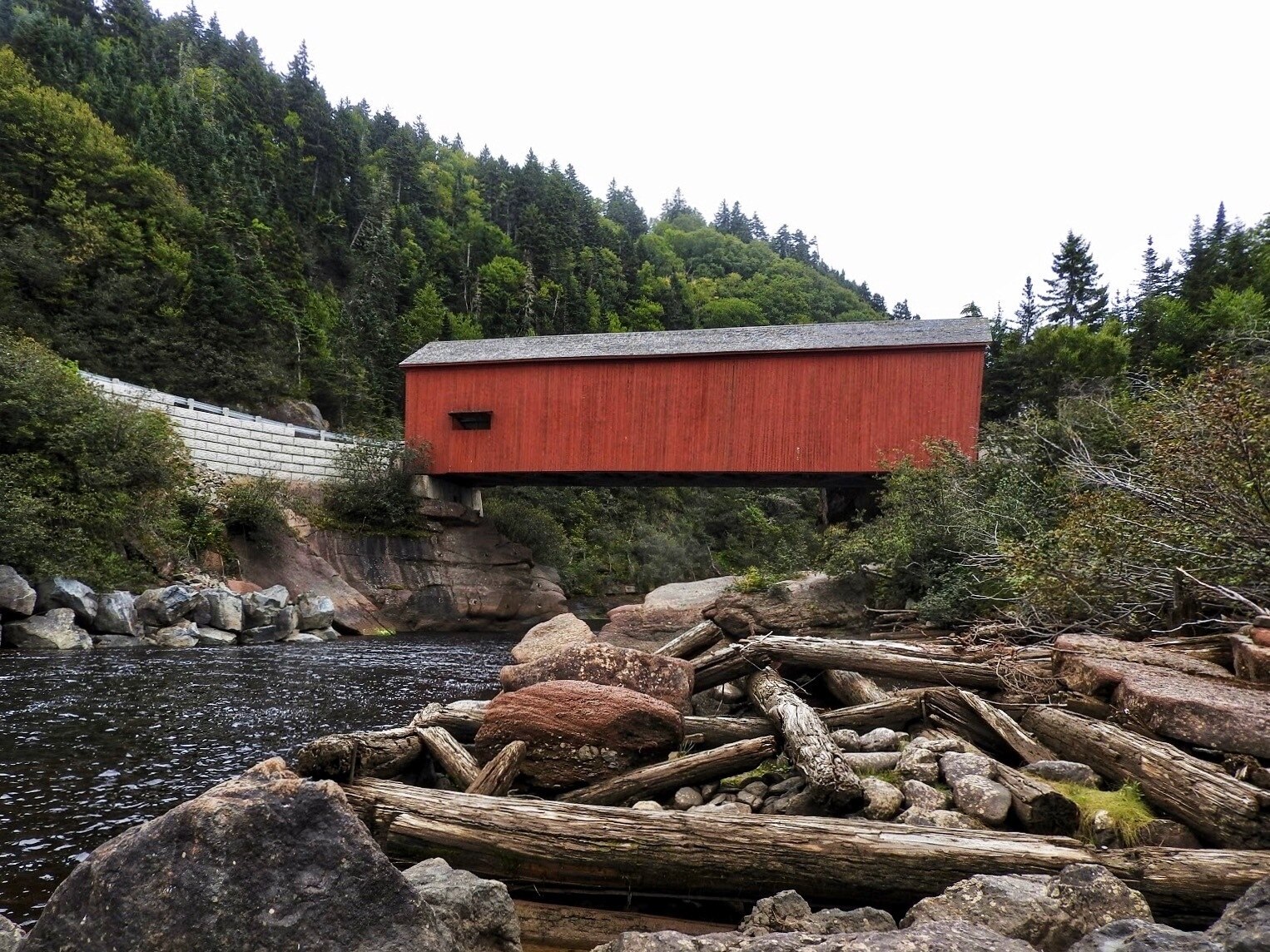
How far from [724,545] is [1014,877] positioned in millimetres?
35429

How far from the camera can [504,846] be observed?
3.37m

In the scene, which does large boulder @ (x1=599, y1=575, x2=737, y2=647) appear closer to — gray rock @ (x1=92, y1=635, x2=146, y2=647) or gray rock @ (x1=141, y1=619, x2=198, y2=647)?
gray rock @ (x1=141, y1=619, x2=198, y2=647)

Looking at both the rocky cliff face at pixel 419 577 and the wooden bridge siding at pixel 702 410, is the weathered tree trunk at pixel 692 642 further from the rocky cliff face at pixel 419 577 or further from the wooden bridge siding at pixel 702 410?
the rocky cliff face at pixel 419 577

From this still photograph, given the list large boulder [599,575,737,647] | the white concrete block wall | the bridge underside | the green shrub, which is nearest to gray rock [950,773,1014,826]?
large boulder [599,575,737,647]

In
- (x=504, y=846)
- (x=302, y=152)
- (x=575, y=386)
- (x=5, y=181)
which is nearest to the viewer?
(x=504, y=846)

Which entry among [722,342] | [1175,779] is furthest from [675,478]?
[1175,779]

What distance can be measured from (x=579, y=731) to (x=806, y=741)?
127cm

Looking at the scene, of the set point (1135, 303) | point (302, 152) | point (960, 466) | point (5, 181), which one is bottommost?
point (960, 466)

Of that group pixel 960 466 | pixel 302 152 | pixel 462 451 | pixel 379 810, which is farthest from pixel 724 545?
pixel 302 152

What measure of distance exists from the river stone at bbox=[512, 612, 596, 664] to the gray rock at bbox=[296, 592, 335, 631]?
9.73 meters

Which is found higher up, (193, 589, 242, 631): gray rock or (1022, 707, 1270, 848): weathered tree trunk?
(1022, 707, 1270, 848): weathered tree trunk

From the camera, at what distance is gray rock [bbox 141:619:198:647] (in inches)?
498

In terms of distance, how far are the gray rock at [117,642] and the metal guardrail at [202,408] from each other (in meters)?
6.87

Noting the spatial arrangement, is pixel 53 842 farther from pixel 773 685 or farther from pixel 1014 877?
pixel 1014 877
